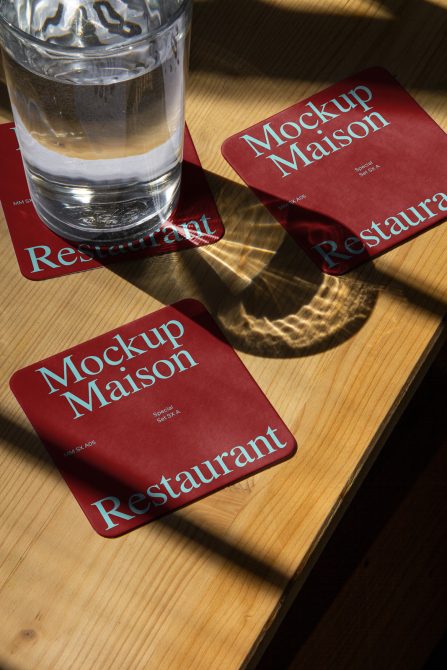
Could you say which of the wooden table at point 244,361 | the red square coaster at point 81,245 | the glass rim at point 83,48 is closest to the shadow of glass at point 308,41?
the wooden table at point 244,361

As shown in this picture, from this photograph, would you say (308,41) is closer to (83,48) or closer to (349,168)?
(349,168)

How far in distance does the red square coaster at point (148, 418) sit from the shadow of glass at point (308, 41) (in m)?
0.29

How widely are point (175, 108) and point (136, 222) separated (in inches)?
4.1

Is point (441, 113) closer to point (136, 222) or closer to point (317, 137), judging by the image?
point (317, 137)

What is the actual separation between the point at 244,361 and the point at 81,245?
0.17m

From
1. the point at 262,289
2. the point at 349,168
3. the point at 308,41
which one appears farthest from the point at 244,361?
the point at 308,41

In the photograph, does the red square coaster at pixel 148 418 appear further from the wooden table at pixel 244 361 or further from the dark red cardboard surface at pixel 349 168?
the dark red cardboard surface at pixel 349 168

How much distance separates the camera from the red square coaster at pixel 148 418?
63cm

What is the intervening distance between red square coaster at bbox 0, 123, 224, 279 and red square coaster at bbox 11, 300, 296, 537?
7 centimetres

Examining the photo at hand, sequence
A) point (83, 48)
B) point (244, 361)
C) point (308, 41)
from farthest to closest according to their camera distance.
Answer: point (308, 41) < point (244, 361) < point (83, 48)

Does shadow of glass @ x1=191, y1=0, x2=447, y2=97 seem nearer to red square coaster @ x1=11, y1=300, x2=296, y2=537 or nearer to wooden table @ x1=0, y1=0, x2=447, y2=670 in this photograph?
wooden table @ x1=0, y1=0, x2=447, y2=670

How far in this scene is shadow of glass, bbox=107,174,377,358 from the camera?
710 millimetres

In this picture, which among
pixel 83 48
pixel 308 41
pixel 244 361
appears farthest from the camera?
pixel 308 41

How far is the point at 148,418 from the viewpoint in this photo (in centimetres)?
66
